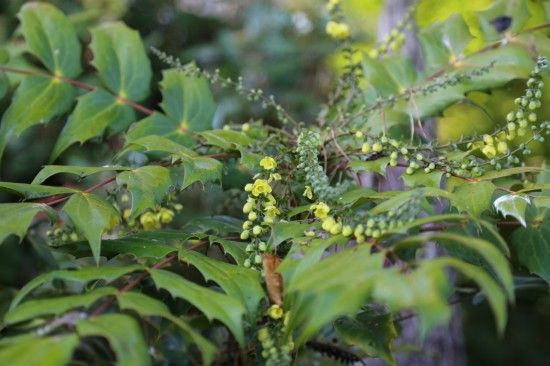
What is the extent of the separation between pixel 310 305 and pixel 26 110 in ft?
3.50

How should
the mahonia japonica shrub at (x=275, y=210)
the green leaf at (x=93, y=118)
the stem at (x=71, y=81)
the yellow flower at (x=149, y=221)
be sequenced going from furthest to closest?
the stem at (x=71, y=81) < the green leaf at (x=93, y=118) < the yellow flower at (x=149, y=221) < the mahonia japonica shrub at (x=275, y=210)

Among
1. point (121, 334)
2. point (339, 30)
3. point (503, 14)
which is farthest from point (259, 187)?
point (503, 14)

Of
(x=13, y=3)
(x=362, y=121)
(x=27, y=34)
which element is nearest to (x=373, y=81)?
(x=362, y=121)

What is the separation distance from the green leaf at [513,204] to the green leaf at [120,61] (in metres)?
1.05

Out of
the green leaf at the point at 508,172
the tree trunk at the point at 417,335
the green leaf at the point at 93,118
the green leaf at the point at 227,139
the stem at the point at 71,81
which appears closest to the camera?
the green leaf at the point at 508,172

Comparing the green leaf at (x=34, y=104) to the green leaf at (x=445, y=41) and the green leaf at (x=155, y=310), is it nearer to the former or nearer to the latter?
the green leaf at (x=155, y=310)

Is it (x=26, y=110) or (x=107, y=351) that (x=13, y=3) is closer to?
(x=26, y=110)

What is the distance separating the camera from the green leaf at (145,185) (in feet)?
3.99

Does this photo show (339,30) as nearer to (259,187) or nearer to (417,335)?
(259,187)

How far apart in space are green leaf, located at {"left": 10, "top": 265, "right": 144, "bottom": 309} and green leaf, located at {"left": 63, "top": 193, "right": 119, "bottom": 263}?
4cm

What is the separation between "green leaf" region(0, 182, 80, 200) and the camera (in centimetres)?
118

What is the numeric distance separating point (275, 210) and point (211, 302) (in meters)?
0.28

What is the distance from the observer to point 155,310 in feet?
3.23

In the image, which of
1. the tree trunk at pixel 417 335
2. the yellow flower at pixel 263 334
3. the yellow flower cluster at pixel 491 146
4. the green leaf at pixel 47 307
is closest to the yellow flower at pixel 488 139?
the yellow flower cluster at pixel 491 146
